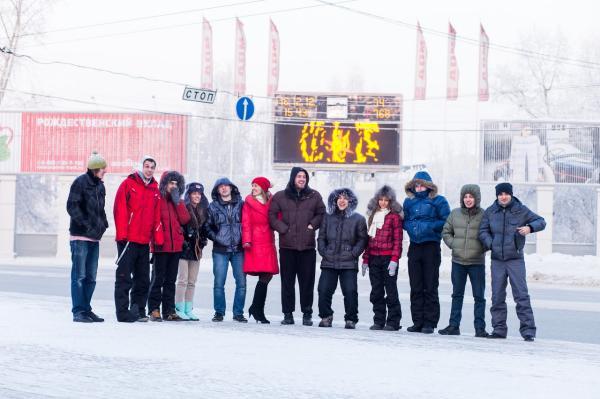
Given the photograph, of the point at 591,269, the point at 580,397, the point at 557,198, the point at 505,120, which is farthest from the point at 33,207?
the point at 580,397

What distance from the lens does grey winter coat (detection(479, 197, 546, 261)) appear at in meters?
A: 11.9

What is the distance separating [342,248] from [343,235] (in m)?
0.16

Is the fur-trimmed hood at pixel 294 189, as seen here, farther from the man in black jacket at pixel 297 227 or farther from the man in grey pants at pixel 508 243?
the man in grey pants at pixel 508 243

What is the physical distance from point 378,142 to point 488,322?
2118cm

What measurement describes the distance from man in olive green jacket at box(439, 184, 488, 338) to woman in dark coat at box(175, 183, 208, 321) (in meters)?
2.95

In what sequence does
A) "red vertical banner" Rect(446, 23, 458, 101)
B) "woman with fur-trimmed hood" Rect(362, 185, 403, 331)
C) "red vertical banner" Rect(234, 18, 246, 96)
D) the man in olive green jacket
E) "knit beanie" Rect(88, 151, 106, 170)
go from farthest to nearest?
1. "red vertical banner" Rect(234, 18, 246, 96)
2. "red vertical banner" Rect(446, 23, 458, 101)
3. "woman with fur-trimmed hood" Rect(362, 185, 403, 331)
4. the man in olive green jacket
5. "knit beanie" Rect(88, 151, 106, 170)

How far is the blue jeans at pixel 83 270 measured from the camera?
11.8m

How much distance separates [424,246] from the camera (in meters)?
12.5

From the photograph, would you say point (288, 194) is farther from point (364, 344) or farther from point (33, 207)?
point (33, 207)

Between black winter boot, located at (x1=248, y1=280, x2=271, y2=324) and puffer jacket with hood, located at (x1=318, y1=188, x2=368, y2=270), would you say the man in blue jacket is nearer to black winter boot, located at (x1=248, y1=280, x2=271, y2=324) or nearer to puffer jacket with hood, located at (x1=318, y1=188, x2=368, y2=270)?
puffer jacket with hood, located at (x1=318, y1=188, x2=368, y2=270)

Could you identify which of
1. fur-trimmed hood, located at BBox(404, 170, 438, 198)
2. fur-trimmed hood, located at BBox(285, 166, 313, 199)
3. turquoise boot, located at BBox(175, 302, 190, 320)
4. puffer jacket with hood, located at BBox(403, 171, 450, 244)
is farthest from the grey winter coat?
turquoise boot, located at BBox(175, 302, 190, 320)

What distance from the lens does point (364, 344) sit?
1030cm

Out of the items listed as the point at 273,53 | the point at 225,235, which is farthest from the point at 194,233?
the point at 273,53

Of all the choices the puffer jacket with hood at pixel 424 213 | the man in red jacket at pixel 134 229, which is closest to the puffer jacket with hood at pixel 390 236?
the puffer jacket with hood at pixel 424 213
